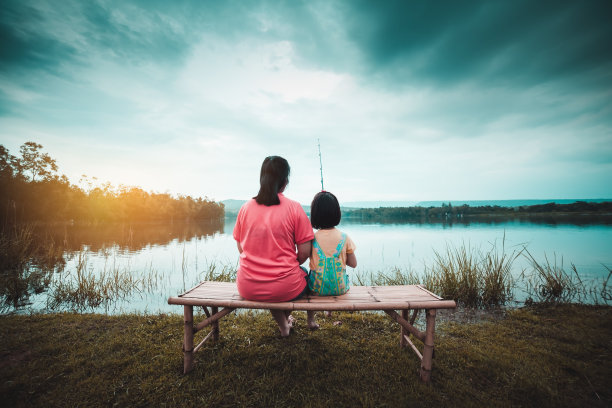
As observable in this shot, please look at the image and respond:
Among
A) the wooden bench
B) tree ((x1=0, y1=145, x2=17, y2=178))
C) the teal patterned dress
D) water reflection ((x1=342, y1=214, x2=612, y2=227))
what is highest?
tree ((x1=0, y1=145, x2=17, y2=178))

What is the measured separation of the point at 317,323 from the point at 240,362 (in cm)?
120

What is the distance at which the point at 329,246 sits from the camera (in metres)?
2.50

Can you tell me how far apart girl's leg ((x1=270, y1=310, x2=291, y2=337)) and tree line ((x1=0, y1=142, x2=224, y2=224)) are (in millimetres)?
8453

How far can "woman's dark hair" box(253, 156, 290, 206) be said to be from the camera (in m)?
2.27

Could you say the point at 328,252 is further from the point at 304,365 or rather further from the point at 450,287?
the point at 450,287

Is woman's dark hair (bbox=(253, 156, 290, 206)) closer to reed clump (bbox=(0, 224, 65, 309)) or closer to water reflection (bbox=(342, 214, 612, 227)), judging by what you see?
reed clump (bbox=(0, 224, 65, 309))

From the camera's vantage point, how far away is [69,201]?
108 feet

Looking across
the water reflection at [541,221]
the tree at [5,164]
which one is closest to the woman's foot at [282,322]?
the tree at [5,164]

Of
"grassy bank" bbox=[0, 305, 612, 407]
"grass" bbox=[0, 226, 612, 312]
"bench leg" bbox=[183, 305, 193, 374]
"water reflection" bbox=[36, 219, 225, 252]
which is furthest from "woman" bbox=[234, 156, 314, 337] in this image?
"water reflection" bbox=[36, 219, 225, 252]

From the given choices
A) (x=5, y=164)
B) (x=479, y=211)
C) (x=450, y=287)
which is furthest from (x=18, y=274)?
(x=479, y=211)

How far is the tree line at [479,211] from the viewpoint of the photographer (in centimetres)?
4534

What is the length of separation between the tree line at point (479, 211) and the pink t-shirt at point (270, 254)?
205 feet

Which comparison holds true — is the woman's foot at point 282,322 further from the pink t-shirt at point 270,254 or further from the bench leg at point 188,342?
the bench leg at point 188,342

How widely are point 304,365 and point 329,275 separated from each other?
0.90 meters
